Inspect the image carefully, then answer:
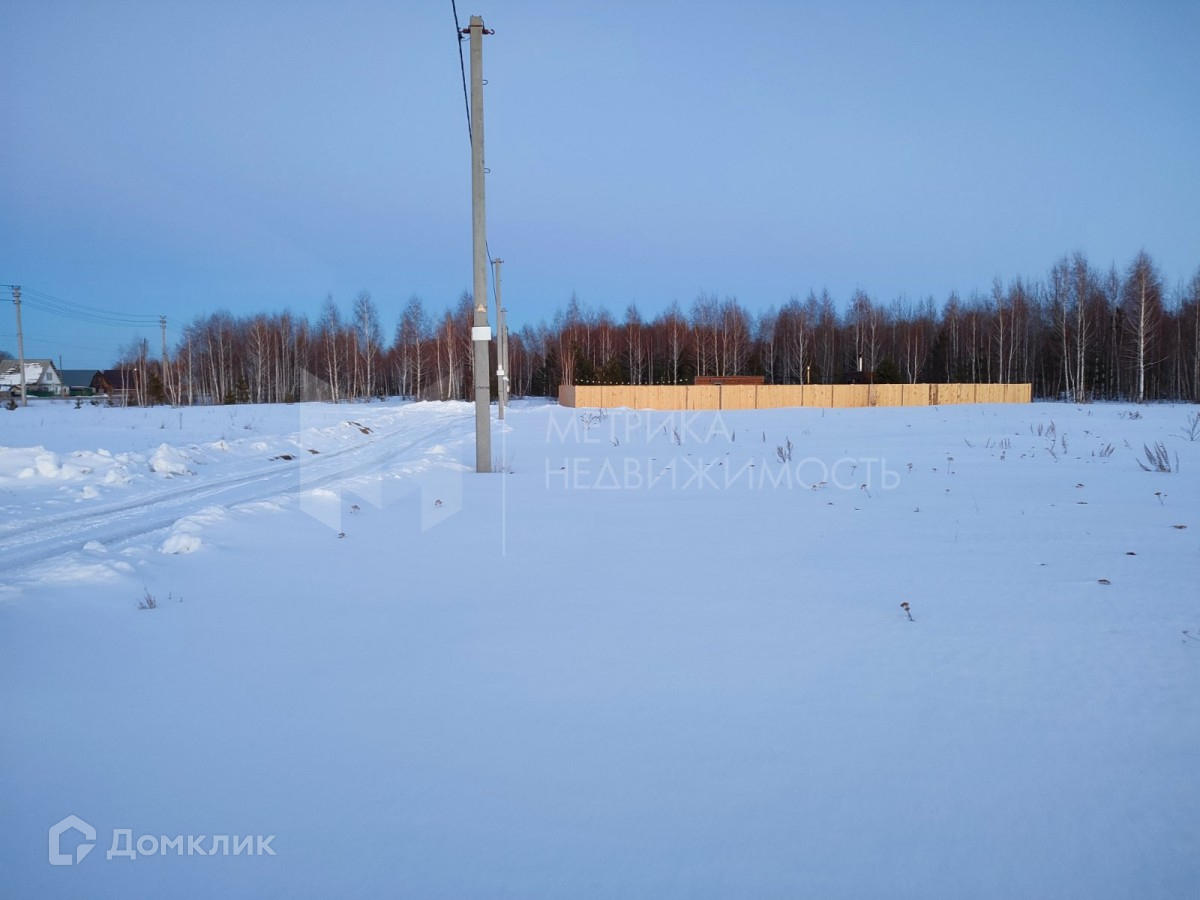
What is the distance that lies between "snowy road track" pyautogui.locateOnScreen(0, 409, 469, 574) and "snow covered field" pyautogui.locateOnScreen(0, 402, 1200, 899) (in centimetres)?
15

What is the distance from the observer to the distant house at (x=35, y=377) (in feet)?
241

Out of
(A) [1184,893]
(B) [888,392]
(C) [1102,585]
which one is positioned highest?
(B) [888,392]

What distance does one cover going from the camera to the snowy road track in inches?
225

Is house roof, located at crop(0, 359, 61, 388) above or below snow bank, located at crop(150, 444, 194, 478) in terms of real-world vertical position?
above

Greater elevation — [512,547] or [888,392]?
[888,392]

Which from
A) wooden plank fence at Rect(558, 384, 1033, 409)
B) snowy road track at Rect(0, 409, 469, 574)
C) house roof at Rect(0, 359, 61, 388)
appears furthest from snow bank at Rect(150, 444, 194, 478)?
house roof at Rect(0, 359, 61, 388)

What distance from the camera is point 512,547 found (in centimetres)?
546

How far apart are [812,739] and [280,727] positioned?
2.03m

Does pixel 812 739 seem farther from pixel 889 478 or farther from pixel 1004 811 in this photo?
pixel 889 478

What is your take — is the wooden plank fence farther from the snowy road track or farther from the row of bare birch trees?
the snowy road track

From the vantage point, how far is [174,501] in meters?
7.94

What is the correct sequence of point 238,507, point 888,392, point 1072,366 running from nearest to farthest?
point 238,507 → point 888,392 → point 1072,366

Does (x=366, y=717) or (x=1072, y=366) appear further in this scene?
(x=1072, y=366)

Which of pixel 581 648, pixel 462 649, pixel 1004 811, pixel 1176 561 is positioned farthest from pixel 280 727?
pixel 1176 561
